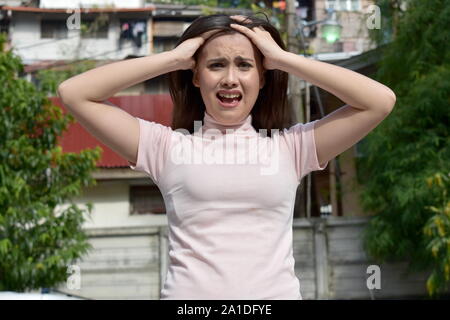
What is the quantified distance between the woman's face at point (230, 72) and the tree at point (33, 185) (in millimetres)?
7019

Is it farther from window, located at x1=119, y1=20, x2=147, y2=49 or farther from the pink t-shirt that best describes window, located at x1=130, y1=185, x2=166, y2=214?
the pink t-shirt

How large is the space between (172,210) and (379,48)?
10366mm

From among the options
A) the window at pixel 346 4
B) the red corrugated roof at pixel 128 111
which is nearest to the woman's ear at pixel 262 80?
the red corrugated roof at pixel 128 111

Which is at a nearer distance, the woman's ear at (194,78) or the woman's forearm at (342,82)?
the woman's forearm at (342,82)

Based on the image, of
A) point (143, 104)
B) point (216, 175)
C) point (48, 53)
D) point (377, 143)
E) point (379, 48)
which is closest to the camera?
point (216, 175)

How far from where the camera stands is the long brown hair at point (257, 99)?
2039 mm

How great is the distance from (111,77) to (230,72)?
327 mm

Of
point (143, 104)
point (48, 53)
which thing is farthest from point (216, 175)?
point (48, 53)

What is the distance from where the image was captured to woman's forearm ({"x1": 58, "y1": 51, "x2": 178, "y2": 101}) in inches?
74.4

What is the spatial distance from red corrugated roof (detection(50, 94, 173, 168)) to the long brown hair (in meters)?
12.0

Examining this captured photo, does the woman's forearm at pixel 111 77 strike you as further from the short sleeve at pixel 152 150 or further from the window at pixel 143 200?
the window at pixel 143 200

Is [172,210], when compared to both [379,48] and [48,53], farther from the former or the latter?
[48,53]
